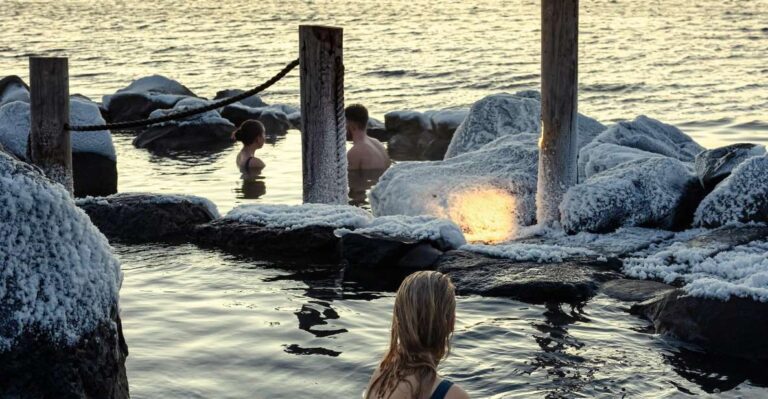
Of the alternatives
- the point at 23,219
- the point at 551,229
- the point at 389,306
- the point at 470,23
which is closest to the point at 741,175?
the point at 551,229

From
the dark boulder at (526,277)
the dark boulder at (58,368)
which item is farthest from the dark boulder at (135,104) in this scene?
the dark boulder at (58,368)

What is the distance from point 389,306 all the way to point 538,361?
1.56 m

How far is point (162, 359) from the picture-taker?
271 inches

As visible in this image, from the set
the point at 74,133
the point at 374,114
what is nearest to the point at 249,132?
the point at 74,133

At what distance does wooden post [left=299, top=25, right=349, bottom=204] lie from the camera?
32.8 ft

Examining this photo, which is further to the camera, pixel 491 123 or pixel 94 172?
pixel 94 172

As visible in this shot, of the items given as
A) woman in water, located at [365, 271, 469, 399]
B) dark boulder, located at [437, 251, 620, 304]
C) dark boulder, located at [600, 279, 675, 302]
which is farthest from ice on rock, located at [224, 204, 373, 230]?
woman in water, located at [365, 271, 469, 399]

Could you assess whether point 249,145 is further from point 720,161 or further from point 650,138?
point 720,161

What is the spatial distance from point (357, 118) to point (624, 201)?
5418 millimetres

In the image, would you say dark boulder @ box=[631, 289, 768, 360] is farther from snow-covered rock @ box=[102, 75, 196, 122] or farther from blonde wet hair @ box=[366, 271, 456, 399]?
snow-covered rock @ box=[102, 75, 196, 122]

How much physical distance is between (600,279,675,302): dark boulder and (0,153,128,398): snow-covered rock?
13.2 ft

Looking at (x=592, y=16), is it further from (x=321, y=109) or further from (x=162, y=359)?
(x=162, y=359)

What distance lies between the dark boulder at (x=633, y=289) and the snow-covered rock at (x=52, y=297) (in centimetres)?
402

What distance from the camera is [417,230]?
30.3ft
